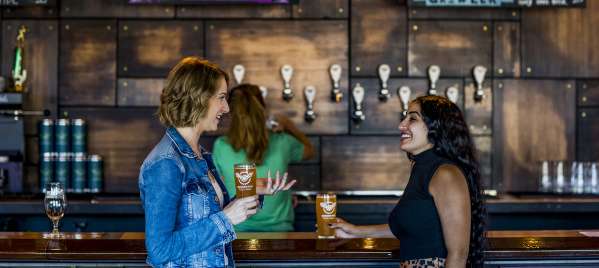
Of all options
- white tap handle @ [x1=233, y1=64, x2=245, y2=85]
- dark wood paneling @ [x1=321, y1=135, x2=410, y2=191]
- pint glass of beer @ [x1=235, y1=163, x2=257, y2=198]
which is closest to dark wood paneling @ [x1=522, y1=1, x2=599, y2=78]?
dark wood paneling @ [x1=321, y1=135, x2=410, y2=191]

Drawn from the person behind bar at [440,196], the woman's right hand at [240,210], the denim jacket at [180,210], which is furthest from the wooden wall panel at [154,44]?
the woman's right hand at [240,210]

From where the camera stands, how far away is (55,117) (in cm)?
468

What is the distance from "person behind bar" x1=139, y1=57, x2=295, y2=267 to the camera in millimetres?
1698

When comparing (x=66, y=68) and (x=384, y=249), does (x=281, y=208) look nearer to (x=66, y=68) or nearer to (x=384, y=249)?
(x=384, y=249)

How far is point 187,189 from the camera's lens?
1.79 metres

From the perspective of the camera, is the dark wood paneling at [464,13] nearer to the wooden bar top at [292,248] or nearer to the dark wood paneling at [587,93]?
the dark wood paneling at [587,93]

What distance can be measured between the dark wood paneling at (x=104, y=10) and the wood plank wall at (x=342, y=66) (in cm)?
1

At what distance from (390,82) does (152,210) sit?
10.8 feet

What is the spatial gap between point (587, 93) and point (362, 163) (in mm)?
1725

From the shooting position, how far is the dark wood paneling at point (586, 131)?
4.79m

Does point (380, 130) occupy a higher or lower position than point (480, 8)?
lower

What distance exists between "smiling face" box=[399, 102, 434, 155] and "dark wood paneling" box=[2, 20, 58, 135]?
128 inches

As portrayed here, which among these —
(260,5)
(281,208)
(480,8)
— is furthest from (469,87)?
(281,208)

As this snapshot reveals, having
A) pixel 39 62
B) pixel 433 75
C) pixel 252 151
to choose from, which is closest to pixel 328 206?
pixel 252 151
